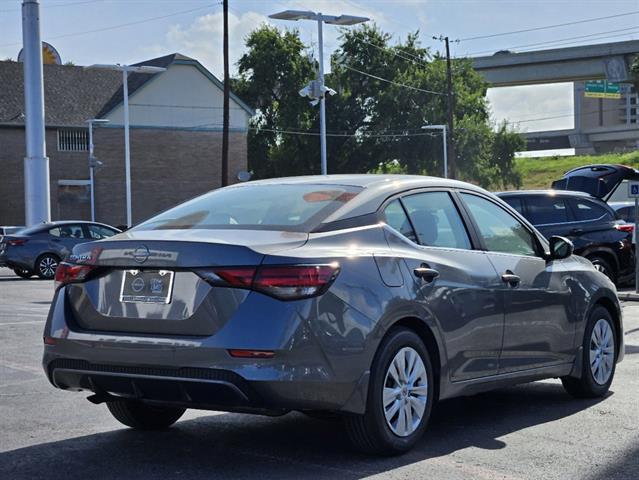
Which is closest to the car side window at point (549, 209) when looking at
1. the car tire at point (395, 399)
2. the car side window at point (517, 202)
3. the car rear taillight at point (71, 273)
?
the car side window at point (517, 202)

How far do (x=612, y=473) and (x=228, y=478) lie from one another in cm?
200

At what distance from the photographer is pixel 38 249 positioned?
25750mm

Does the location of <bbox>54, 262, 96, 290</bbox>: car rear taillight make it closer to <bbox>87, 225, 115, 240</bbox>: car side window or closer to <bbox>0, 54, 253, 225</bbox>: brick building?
<bbox>87, 225, 115, 240</bbox>: car side window

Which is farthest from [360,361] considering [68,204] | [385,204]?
[68,204]

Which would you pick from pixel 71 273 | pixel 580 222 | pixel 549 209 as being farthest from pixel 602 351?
pixel 580 222

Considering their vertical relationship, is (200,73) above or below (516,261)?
above

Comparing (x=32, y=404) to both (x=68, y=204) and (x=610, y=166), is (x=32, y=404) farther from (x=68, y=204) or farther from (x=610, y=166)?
(x=68, y=204)

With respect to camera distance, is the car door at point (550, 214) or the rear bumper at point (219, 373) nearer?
the rear bumper at point (219, 373)

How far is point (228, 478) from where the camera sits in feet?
17.9

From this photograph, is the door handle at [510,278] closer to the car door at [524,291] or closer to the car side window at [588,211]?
the car door at [524,291]

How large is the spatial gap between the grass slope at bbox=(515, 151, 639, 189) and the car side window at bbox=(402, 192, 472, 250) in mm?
82220

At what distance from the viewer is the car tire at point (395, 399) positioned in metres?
5.71

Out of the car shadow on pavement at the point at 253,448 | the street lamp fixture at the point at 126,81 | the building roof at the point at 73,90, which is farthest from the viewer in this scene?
the building roof at the point at 73,90

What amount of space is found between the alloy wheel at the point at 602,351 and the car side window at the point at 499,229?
3.06 feet
